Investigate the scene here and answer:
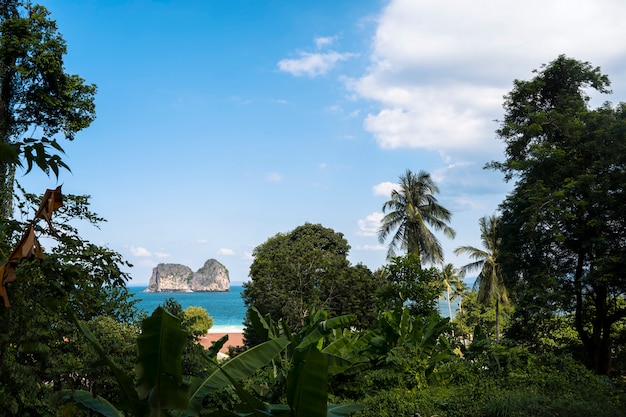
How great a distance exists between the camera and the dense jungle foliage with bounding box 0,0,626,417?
10.2 feet

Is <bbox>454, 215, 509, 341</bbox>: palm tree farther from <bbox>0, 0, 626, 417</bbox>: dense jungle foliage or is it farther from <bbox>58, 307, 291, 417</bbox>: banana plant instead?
<bbox>58, 307, 291, 417</bbox>: banana plant

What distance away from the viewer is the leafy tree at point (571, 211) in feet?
45.4

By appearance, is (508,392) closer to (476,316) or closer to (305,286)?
(305,286)

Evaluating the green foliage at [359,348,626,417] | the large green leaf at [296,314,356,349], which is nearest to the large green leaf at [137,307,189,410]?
the large green leaf at [296,314,356,349]

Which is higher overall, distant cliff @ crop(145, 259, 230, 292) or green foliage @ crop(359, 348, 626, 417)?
distant cliff @ crop(145, 259, 230, 292)

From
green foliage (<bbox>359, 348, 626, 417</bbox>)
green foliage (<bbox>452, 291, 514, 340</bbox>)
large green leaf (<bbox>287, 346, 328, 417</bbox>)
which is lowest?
green foliage (<bbox>359, 348, 626, 417</bbox>)

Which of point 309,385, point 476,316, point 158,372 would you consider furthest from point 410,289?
point 476,316

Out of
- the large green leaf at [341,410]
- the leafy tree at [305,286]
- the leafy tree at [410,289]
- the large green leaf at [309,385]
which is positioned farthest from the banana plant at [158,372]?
the leafy tree at [305,286]

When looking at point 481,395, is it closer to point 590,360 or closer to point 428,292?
point 428,292

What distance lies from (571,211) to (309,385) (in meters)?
13.9

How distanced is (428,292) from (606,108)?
804 centimetres

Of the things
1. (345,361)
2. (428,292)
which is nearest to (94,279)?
(345,361)

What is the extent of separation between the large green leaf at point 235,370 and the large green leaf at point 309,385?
0.53 m

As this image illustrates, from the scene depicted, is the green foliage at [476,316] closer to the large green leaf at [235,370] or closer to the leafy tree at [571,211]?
the leafy tree at [571,211]
